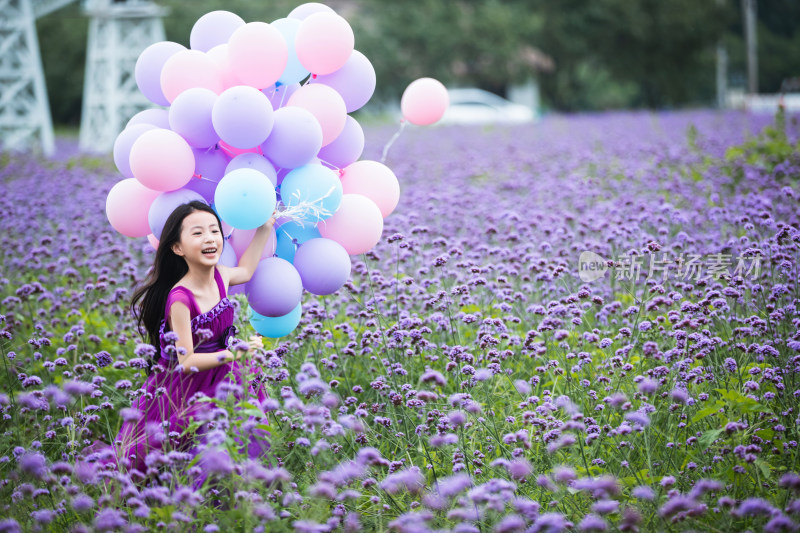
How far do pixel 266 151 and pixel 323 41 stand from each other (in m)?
0.53

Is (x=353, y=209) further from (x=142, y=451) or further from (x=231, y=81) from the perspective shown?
(x=142, y=451)

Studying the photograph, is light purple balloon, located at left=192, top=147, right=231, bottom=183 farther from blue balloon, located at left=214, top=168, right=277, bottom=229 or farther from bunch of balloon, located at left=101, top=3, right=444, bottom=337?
blue balloon, located at left=214, top=168, right=277, bottom=229

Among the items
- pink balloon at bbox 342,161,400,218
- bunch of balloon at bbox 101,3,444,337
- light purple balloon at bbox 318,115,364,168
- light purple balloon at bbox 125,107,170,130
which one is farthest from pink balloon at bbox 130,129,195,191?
pink balloon at bbox 342,161,400,218

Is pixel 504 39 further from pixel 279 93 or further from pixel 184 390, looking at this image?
pixel 184 390

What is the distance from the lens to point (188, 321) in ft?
9.70

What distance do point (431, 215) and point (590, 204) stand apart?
170 centimetres

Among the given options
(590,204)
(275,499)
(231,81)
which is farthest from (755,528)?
(590,204)

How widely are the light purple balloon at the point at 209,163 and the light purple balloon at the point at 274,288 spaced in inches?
18.4

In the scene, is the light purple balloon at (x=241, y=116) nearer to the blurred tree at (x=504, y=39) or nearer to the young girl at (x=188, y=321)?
the young girl at (x=188, y=321)

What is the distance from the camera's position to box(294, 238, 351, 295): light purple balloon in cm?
316

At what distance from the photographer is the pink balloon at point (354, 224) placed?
3.30 m

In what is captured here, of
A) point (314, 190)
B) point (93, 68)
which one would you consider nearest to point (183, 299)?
point (314, 190)

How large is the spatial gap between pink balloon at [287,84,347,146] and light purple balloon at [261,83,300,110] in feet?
0.53

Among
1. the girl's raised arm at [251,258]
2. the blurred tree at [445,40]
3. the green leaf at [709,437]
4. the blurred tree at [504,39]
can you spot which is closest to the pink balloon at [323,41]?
the girl's raised arm at [251,258]
